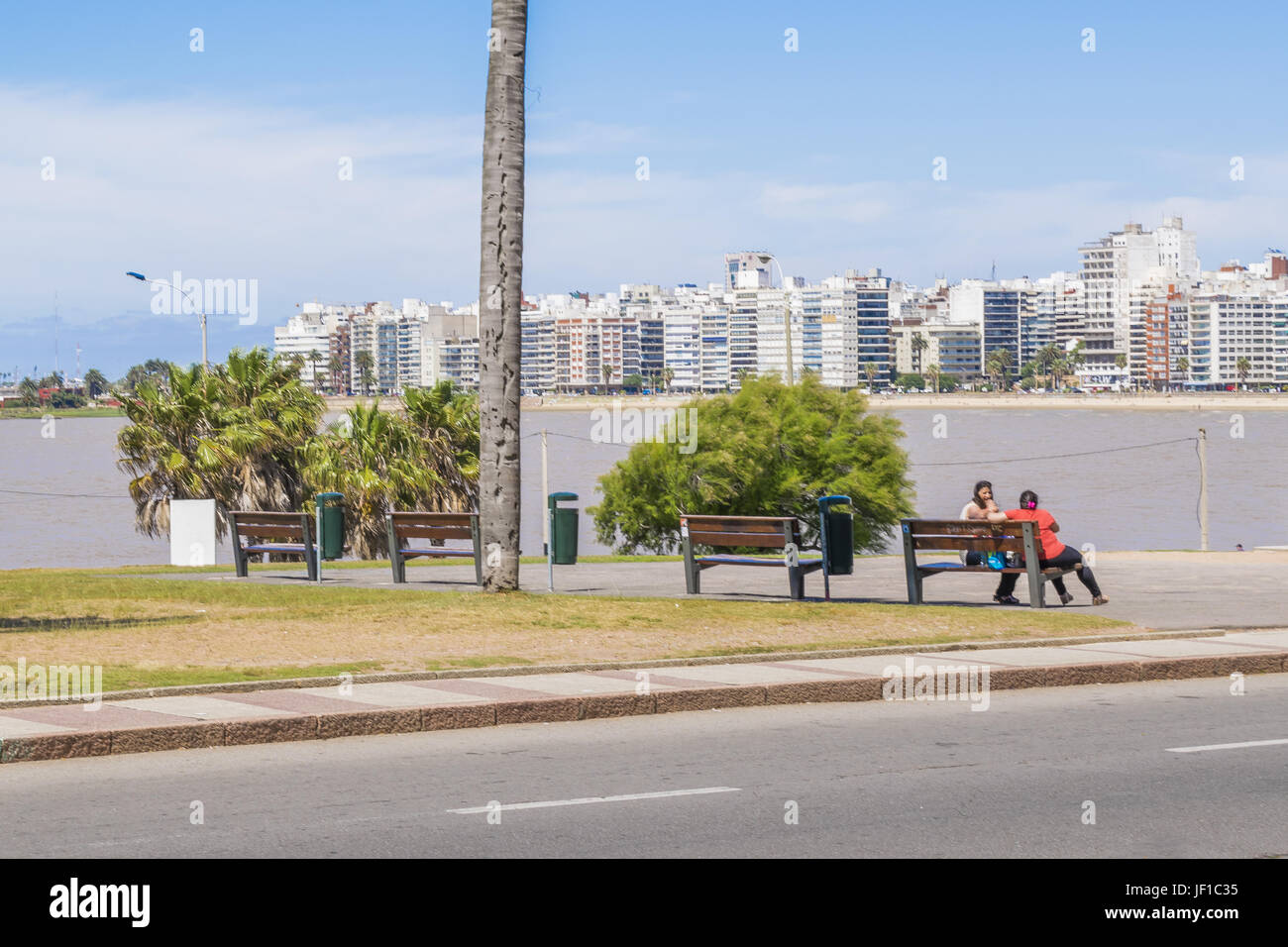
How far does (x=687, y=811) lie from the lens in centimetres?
811

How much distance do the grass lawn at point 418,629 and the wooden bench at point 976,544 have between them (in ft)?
1.67

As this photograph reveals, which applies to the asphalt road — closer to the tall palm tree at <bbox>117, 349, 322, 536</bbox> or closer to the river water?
the tall palm tree at <bbox>117, 349, 322, 536</bbox>

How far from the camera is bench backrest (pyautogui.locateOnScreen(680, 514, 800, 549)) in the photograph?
17688 millimetres

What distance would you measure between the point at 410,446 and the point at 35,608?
86.1 ft

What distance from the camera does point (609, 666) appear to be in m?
12.5

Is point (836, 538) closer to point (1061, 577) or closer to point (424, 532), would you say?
point (1061, 577)

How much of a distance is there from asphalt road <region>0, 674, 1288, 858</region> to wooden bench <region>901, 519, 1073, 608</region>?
16.7 ft

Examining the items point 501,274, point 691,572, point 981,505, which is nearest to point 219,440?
point 691,572

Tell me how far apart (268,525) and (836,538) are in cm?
860

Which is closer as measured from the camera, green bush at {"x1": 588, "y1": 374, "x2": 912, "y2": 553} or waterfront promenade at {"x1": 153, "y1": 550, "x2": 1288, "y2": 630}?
waterfront promenade at {"x1": 153, "y1": 550, "x2": 1288, "y2": 630}

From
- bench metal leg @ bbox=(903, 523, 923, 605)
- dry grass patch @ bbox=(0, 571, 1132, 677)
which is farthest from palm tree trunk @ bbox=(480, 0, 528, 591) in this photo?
bench metal leg @ bbox=(903, 523, 923, 605)
